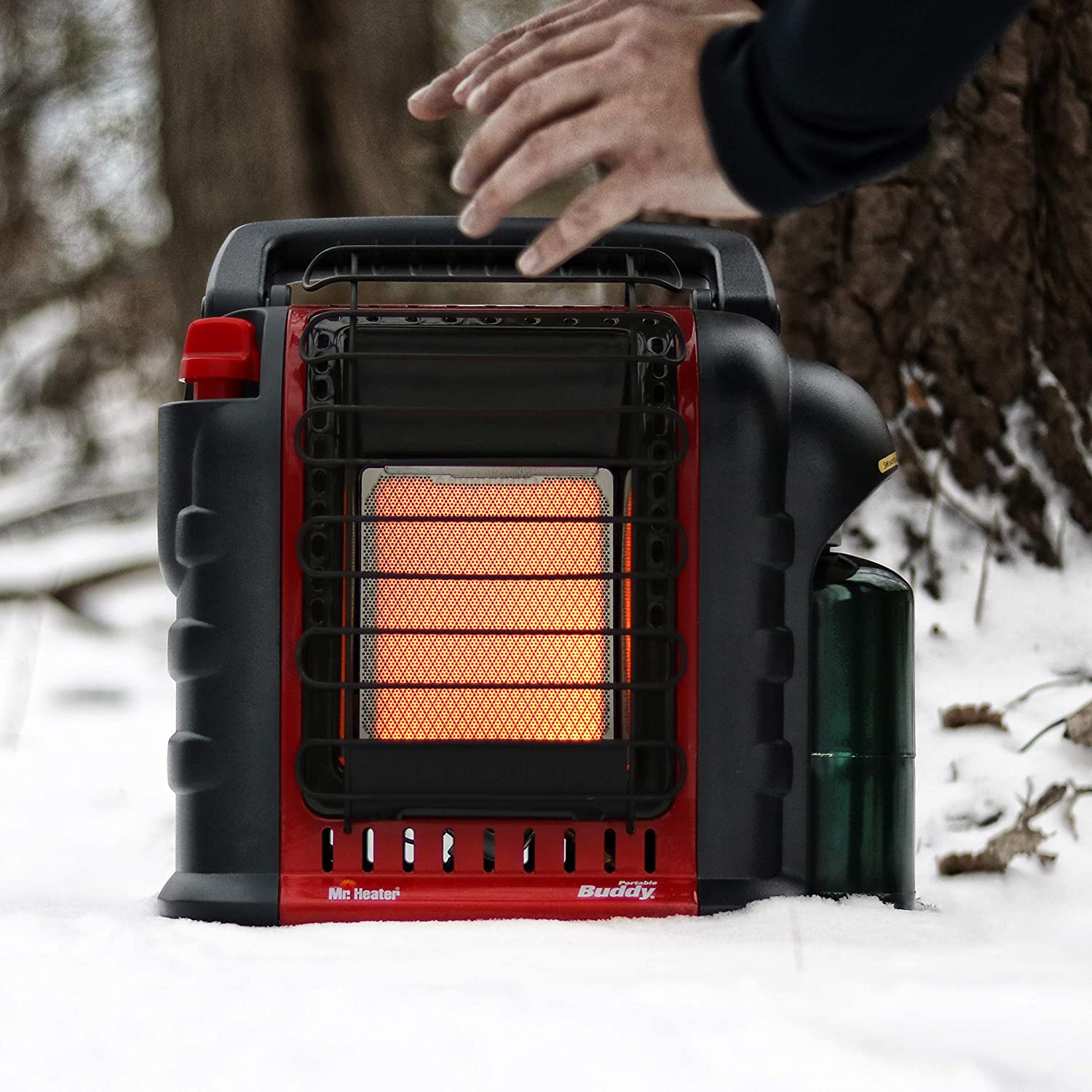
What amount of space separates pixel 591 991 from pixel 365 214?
12.4 ft

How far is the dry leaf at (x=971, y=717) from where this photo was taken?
1964mm

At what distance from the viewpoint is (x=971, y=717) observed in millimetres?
1981

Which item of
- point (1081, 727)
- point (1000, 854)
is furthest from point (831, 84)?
point (1081, 727)

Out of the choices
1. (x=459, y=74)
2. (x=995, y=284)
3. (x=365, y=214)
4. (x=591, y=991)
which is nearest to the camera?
(x=591, y=991)

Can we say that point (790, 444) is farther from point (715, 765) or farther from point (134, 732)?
point (134, 732)

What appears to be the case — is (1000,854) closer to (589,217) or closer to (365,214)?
(589,217)

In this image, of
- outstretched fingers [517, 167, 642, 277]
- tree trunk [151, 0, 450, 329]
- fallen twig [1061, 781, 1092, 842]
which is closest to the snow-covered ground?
fallen twig [1061, 781, 1092, 842]

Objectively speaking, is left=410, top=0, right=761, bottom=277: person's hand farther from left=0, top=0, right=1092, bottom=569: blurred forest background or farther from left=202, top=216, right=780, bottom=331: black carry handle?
left=0, top=0, right=1092, bottom=569: blurred forest background

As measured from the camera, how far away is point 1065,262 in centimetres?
230

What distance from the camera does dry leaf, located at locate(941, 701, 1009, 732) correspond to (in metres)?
1.96

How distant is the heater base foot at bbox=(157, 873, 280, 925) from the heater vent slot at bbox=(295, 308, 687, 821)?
99 mm

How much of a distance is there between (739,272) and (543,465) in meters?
0.35

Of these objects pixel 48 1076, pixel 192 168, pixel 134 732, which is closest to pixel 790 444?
pixel 48 1076

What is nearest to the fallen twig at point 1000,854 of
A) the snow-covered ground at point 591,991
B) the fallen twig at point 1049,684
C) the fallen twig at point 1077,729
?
the snow-covered ground at point 591,991
